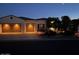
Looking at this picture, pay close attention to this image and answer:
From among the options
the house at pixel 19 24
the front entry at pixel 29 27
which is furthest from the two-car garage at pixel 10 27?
the front entry at pixel 29 27

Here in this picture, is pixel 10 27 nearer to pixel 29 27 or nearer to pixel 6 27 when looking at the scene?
pixel 6 27

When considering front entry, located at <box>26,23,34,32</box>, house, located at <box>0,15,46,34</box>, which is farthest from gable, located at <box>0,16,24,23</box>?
front entry, located at <box>26,23,34,32</box>

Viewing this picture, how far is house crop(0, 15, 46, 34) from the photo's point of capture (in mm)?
8031

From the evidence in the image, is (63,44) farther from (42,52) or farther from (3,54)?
(3,54)

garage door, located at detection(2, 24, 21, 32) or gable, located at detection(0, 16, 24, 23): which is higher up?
gable, located at detection(0, 16, 24, 23)

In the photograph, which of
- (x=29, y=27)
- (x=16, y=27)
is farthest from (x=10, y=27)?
(x=29, y=27)

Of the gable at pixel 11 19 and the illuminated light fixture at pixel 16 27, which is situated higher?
the gable at pixel 11 19

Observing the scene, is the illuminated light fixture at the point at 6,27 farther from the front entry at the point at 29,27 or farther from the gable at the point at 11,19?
the front entry at the point at 29,27

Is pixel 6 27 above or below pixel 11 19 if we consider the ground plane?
below

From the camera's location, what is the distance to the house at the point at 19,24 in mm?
8031

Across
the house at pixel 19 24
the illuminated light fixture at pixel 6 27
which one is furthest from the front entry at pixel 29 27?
the illuminated light fixture at pixel 6 27

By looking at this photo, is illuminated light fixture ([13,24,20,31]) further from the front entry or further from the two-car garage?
the front entry

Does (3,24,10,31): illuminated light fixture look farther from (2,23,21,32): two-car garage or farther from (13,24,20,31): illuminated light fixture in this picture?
(13,24,20,31): illuminated light fixture

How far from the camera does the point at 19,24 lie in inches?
317
